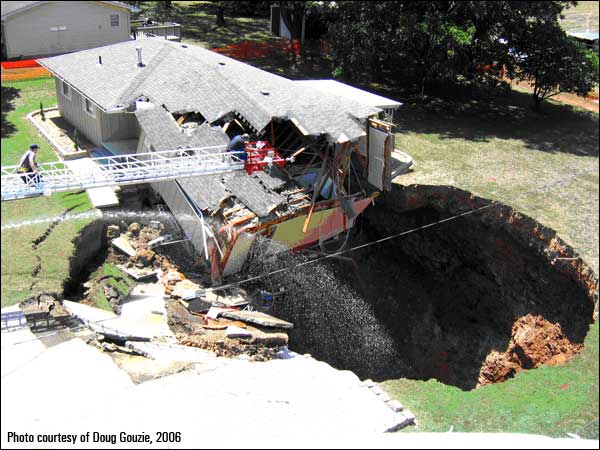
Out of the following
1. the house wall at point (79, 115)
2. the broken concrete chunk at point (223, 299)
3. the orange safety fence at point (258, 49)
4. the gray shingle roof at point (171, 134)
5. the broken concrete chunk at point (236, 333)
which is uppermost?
the orange safety fence at point (258, 49)

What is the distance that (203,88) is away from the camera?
25406 millimetres

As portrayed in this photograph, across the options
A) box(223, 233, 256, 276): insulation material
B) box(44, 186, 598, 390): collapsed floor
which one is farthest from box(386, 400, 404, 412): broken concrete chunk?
box(223, 233, 256, 276): insulation material

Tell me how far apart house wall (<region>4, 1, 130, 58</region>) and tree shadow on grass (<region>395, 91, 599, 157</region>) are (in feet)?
60.3

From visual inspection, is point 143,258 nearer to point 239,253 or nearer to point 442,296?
point 239,253

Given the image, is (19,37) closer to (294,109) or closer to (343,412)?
(294,109)

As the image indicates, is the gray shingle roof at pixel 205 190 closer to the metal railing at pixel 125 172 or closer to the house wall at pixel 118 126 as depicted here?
the metal railing at pixel 125 172

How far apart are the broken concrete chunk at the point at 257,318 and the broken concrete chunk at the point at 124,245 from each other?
4.22 meters

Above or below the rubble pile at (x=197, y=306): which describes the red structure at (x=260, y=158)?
above

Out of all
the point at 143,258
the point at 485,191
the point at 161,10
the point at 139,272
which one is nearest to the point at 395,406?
the point at 139,272

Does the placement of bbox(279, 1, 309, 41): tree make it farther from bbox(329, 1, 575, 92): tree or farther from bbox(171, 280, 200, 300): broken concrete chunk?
bbox(171, 280, 200, 300): broken concrete chunk

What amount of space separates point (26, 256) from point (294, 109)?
33.6ft

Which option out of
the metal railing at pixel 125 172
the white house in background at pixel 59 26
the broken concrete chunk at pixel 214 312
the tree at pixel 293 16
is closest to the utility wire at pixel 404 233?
the broken concrete chunk at pixel 214 312

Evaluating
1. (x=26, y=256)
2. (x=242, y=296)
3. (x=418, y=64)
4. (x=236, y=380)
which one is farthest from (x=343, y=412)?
(x=418, y=64)

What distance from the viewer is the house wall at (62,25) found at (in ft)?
123
